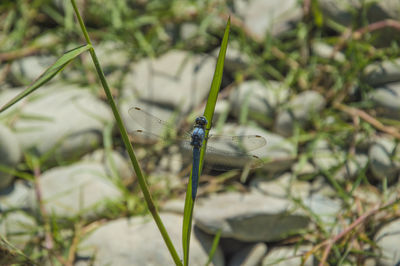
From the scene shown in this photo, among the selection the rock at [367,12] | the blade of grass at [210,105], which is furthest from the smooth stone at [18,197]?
the rock at [367,12]

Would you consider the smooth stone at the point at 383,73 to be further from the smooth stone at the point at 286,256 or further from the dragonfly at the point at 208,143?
the smooth stone at the point at 286,256

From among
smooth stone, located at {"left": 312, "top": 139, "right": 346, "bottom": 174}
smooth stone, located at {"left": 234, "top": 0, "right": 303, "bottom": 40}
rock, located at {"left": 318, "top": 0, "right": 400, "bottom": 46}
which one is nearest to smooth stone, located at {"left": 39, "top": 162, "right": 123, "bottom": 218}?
smooth stone, located at {"left": 312, "top": 139, "right": 346, "bottom": 174}

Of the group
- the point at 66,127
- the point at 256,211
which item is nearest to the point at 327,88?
the point at 256,211

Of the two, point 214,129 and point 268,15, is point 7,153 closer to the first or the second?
point 214,129

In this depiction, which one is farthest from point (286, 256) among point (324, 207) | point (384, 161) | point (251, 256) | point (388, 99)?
point (388, 99)

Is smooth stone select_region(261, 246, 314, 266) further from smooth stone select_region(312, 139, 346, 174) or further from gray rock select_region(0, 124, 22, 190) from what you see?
gray rock select_region(0, 124, 22, 190)

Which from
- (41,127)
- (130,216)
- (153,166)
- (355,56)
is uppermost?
(355,56)

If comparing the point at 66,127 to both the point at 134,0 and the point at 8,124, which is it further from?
the point at 134,0
